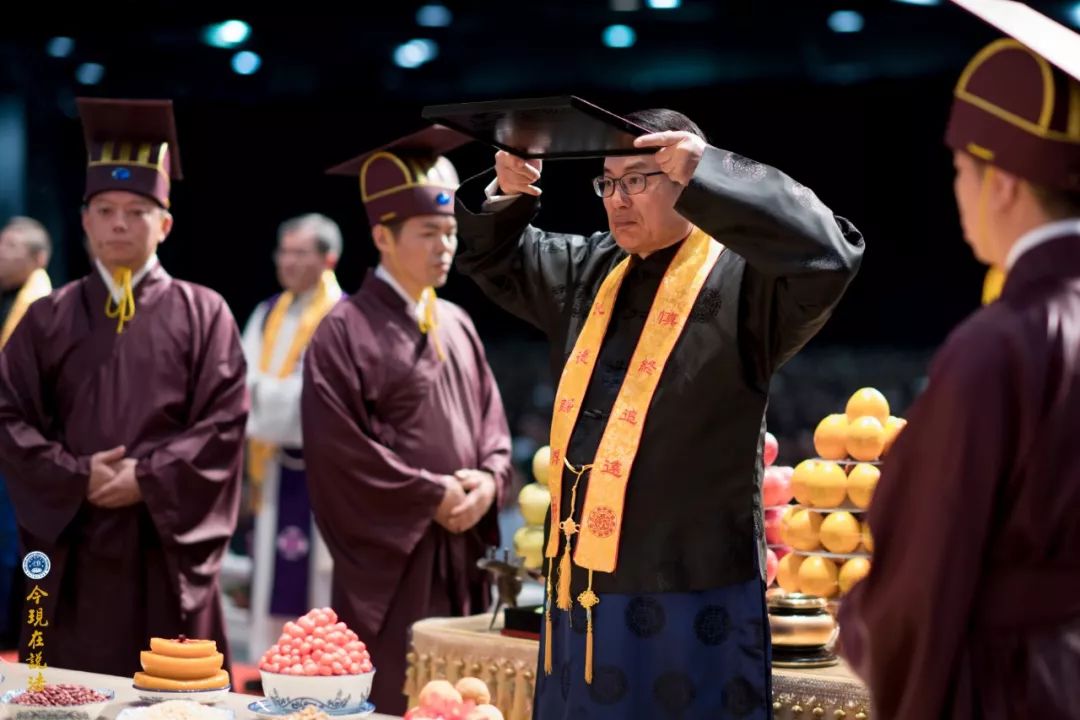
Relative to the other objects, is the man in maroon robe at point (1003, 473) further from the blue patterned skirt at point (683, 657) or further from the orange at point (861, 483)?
the orange at point (861, 483)

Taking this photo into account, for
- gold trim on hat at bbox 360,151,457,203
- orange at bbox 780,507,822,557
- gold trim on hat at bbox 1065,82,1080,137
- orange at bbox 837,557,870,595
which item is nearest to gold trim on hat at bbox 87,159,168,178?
gold trim on hat at bbox 360,151,457,203

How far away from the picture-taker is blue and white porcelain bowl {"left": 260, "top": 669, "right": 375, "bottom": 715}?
2.38 m

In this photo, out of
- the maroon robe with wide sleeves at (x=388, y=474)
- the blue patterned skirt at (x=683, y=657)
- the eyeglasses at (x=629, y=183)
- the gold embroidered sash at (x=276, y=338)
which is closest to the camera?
the blue patterned skirt at (x=683, y=657)

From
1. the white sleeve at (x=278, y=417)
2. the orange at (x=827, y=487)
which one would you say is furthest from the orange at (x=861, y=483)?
the white sleeve at (x=278, y=417)

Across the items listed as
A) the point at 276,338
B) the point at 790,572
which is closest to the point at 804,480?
the point at 790,572

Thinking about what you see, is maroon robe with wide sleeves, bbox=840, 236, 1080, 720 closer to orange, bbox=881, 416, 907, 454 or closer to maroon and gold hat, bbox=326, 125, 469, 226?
orange, bbox=881, 416, 907, 454

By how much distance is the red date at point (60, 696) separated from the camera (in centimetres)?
246

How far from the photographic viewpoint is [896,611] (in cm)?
156

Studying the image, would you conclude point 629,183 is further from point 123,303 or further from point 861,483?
point 123,303

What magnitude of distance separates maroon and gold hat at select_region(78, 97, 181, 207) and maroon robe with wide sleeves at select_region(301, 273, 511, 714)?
632mm

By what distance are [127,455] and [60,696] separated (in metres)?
1.32

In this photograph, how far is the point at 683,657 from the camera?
2.20 metres

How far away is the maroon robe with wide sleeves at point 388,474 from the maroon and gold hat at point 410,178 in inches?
11.7

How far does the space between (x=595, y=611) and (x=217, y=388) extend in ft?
6.25
